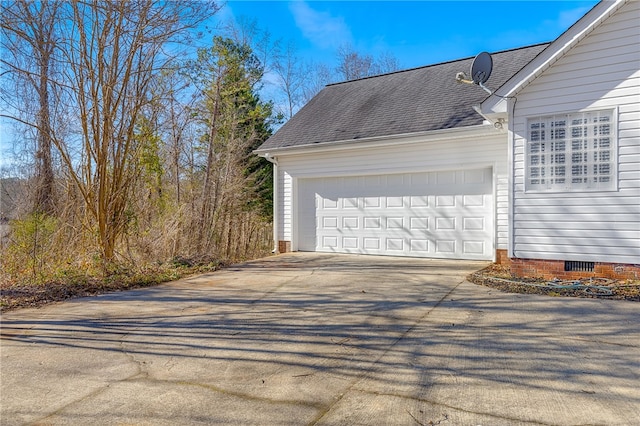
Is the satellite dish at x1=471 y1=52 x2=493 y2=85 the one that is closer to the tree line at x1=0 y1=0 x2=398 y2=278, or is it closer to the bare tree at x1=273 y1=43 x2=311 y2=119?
the tree line at x1=0 y1=0 x2=398 y2=278

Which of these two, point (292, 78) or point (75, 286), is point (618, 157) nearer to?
point (75, 286)

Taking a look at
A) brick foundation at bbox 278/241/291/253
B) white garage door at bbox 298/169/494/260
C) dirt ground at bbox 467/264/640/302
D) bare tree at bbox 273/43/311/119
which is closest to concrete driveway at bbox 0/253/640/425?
dirt ground at bbox 467/264/640/302

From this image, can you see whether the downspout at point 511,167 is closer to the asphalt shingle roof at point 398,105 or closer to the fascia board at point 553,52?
the fascia board at point 553,52

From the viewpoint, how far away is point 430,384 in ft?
9.81

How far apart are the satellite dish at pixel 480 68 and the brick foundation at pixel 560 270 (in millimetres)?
3345

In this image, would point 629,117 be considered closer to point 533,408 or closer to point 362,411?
point 533,408

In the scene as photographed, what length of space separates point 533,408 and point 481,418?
0.38 m

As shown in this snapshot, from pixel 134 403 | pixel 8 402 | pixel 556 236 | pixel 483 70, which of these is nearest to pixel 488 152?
pixel 483 70

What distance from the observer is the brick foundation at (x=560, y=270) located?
6422 mm

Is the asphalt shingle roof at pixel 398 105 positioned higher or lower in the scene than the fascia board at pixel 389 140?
higher

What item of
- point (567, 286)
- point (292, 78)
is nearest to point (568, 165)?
point (567, 286)

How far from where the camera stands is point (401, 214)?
382 inches

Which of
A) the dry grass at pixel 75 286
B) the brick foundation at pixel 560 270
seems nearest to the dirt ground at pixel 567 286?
the brick foundation at pixel 560 270

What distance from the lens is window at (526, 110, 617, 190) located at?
21.6 ft
